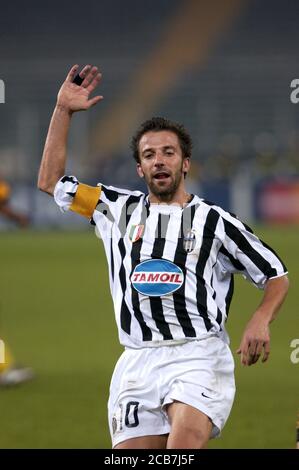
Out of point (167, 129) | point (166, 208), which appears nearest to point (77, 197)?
point (166, 208)

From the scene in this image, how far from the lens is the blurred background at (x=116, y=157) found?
388 inches

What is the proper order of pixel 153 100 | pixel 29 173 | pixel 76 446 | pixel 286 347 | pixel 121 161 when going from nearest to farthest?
pixel 76 446, pixel 286 347, pixel 121 161, pixel 29 173, pixel 153 100

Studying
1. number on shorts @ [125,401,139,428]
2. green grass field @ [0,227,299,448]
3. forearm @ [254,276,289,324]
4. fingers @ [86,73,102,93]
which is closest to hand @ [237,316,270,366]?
forearm @ [254,276,289,324]

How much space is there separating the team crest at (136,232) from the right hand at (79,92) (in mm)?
689

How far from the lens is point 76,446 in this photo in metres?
7.69

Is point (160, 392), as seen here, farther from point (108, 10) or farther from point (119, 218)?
point (108, 10)

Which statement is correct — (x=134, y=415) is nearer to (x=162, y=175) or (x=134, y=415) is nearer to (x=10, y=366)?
(x=162, y=175)

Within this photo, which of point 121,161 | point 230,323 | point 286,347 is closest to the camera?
point 286,347

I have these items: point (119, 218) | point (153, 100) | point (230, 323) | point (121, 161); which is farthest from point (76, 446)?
point (153, 100)

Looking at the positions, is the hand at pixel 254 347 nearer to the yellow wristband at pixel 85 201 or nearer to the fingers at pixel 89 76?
the yellow wristband at pixel 85 201

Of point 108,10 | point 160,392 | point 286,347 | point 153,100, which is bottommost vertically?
point 286,347

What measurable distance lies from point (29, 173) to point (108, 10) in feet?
41.4

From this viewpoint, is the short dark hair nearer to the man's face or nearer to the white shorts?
the man's face

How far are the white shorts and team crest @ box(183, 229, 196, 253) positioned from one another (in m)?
0.45
